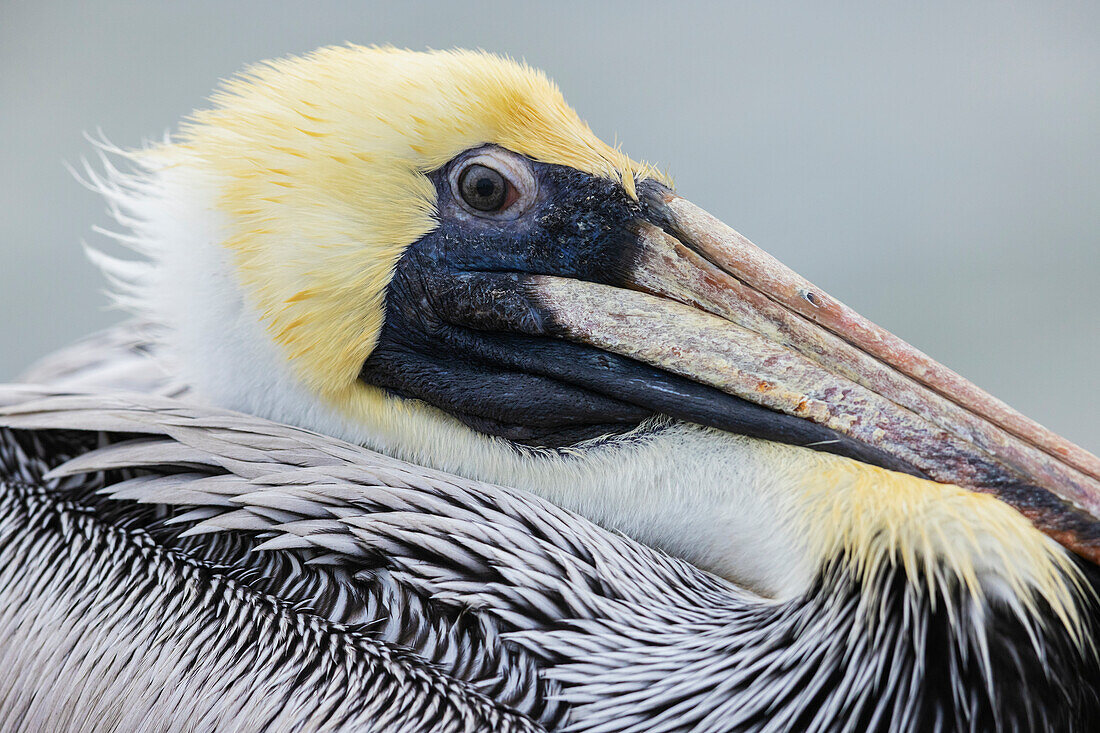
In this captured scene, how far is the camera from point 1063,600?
100 centimetres

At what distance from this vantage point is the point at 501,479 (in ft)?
3.98

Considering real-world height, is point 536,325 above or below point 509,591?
above

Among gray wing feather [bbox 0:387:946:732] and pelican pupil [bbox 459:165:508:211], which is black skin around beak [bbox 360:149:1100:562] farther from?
gray wing feather [bbox 0:387:946:732]

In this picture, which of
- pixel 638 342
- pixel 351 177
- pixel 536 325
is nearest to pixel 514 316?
pixel 536 325

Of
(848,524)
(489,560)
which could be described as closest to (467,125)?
(489,560)

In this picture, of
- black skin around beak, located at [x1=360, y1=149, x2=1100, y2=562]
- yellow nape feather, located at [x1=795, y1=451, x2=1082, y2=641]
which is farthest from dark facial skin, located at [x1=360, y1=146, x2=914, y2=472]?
yellow nape feather, located at [x1=795, y1=451, x2=1082, y2=641]

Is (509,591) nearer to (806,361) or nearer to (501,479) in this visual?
(501,479)

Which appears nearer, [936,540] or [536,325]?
[936,540]

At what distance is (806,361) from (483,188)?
1.41ft

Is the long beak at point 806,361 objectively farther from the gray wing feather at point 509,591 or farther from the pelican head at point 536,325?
the gray wing feather at point 509,591

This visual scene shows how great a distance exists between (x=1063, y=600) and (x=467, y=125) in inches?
32.4

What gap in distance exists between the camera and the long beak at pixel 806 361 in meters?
1.06

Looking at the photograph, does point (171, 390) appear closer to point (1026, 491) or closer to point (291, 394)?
point (291, 394)

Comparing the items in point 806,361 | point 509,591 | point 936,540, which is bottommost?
point 509,591
